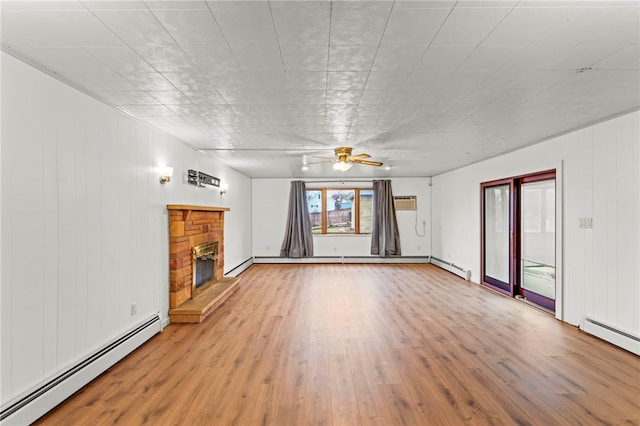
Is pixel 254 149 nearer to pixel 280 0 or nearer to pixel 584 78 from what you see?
pixel 280 0

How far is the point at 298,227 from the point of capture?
8016mm

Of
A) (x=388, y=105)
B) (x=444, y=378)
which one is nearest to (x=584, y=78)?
(x=388, y=105)

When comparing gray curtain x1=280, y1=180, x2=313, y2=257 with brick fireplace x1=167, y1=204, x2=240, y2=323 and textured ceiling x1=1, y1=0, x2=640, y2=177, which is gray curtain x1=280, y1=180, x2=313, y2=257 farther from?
textured ceiling x1=1, y1=0, x2=640, y2=177

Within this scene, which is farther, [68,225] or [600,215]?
[600,215]

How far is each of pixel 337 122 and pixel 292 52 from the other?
1.43m

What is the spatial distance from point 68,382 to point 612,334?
500 cm

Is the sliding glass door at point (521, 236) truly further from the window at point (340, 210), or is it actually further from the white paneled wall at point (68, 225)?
the white paneled wall at point (68, 225)

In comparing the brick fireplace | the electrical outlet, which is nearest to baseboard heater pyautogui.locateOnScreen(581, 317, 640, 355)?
the electrical outlet

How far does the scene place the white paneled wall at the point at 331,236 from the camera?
8148 millimetres

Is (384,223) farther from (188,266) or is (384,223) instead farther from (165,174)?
(165,174)

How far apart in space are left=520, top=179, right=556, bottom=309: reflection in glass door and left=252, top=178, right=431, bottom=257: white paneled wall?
3389 mm

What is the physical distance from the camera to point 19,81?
1.88m

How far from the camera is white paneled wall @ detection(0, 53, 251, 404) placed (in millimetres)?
1832

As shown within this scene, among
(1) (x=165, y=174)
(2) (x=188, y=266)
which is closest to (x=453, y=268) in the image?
(2) (x=188, y=266)
